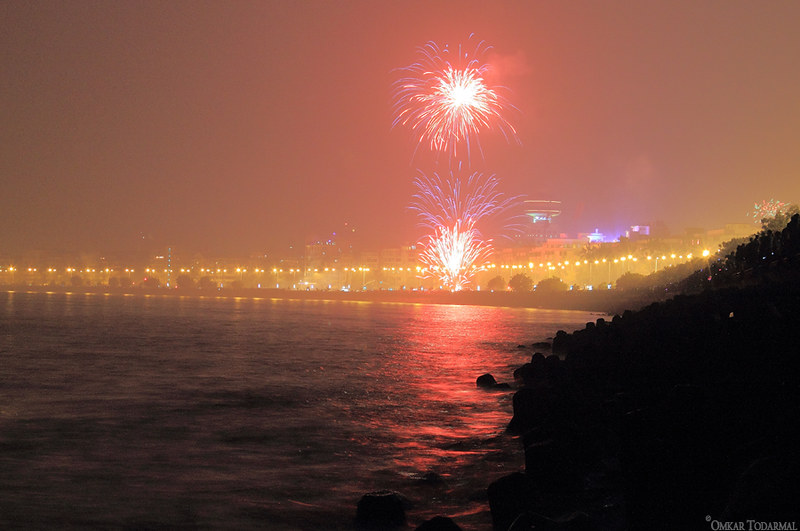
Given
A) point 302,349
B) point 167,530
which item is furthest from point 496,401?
point 302,349

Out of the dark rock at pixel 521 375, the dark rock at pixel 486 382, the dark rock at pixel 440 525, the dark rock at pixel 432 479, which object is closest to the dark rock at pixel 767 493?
the dark rock at pixel 440 525

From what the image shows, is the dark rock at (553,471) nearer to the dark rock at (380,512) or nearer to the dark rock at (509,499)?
the dark rock at (509,499)

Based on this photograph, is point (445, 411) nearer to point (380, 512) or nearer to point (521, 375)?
point (521, 375)

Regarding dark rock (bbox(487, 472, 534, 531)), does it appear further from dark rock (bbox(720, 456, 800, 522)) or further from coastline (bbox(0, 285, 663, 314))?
coastline (bbox(0, 285, 663, 314))

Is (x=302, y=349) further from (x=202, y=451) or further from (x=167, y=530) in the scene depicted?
(x=167, y=530)

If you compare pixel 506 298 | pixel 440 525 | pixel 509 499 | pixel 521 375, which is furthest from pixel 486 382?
pixel 506 298

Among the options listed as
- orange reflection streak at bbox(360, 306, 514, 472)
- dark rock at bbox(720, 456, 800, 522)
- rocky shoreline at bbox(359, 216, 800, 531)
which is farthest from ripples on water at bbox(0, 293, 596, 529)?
dark rock at bbox(720, 456, 800, 522)
